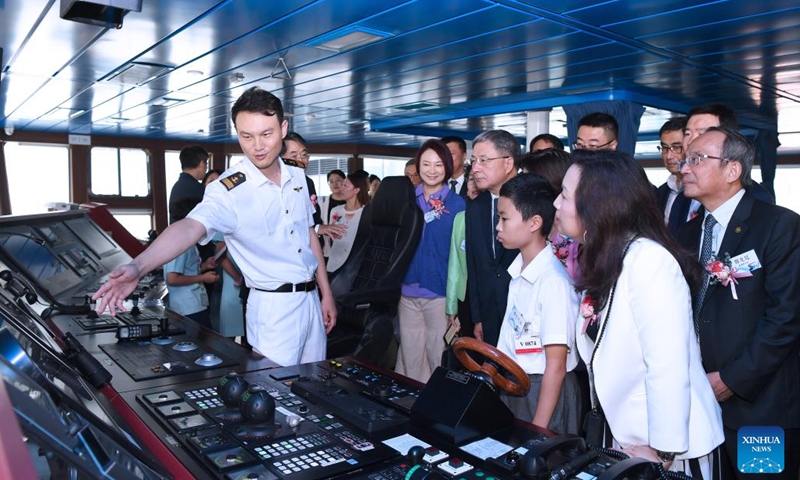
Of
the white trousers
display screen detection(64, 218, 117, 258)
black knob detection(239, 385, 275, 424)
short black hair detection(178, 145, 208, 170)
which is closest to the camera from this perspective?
black knob detection(239, 385, 275, 424)

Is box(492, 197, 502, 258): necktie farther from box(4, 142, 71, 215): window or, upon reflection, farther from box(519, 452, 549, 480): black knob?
box(4, 142, 71, 215): window

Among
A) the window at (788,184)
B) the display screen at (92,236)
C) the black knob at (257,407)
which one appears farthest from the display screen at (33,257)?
the window at (788,184)

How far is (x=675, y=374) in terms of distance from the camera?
1.45 m

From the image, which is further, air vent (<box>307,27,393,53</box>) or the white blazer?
air vent (<box>307,27,393,53</box>)

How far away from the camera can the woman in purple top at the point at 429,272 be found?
375cm

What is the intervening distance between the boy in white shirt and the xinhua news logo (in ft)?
1.87

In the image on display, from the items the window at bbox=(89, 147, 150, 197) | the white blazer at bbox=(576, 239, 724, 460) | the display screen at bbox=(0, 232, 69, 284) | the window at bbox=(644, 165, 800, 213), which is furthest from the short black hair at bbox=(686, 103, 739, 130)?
the window at bbox=(644, 165, 800, 213)

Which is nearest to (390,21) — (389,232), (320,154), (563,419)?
(389,232)

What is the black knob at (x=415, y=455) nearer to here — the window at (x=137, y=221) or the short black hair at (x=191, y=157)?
the short black hair at (x=191, y=157)

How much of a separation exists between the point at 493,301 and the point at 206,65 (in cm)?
372

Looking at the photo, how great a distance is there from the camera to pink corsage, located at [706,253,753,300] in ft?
7.01

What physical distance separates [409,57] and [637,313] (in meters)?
3.97

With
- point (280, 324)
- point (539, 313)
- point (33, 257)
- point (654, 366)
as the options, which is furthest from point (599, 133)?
point (33, 257)

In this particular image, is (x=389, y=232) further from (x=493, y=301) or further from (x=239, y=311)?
(x=239, y=311)
